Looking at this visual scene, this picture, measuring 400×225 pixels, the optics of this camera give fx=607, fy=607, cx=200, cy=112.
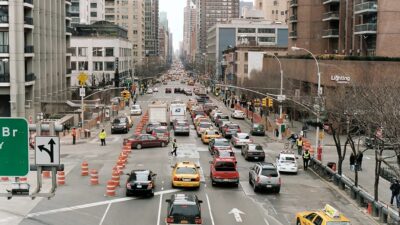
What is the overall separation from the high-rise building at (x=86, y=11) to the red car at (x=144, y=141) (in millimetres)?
102127

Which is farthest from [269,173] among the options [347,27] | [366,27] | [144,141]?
[347,27]

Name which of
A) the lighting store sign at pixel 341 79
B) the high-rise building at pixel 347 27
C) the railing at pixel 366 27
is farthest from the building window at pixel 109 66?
the lighting store sign at pixel 341 79

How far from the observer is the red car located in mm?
47772

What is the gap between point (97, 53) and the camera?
419ft

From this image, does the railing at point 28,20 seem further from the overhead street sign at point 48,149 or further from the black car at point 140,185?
the overhead street sign at point 48,149

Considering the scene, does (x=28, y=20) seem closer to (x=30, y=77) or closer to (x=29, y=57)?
(x=29, y=57)

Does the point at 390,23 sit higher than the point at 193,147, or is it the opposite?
the point at 390,23

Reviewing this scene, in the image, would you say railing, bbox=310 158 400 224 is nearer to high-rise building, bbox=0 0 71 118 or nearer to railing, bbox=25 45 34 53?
high-rise building, bbox=0 0 71 118

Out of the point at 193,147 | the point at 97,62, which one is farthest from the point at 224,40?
the point at 193,147

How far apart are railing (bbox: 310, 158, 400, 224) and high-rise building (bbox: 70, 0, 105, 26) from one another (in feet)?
384

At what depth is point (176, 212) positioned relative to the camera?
71.1 ft

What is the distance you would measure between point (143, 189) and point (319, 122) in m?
19.5

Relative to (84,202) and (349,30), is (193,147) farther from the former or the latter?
(349,30)

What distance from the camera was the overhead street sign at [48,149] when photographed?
10.6 metres
